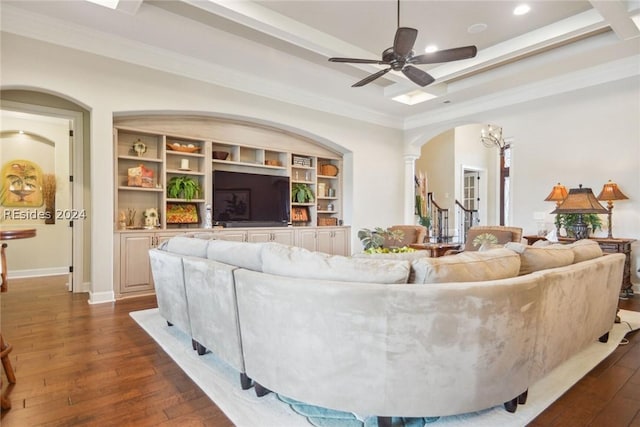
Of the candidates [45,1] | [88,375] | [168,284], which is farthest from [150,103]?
[88,375]

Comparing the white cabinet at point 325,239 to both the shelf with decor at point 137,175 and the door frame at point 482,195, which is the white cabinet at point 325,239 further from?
the door frame at point 482,195

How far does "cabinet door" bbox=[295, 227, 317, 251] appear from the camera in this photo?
6086 mm

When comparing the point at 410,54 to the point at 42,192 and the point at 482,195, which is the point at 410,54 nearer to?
the point at 42,192

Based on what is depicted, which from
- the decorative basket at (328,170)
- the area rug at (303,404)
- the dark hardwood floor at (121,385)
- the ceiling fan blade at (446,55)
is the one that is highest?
the ceiling fan blade at (446,55)

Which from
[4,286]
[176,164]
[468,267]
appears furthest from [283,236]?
[468,267]

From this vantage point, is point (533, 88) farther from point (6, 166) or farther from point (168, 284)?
point (6, 166)

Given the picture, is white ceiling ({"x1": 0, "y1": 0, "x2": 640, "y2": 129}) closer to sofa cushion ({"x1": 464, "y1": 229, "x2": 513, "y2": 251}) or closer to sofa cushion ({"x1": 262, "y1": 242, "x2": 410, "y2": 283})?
sofa cushion ({"x1": 464, "y1": 229, "x2": 513, "y2": 251})

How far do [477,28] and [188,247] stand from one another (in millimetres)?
4118

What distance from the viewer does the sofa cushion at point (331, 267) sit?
64.1 inches

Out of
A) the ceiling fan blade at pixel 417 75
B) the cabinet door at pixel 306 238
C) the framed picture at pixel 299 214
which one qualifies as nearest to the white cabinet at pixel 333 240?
the cabinet door at pixel 306 238

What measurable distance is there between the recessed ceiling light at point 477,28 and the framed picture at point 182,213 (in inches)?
174

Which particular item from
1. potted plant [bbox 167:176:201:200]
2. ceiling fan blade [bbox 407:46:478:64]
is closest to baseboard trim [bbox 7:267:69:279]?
potted plant [bbox 167:176:201:200]

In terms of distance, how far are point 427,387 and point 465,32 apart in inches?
167

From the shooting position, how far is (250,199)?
5688mm
